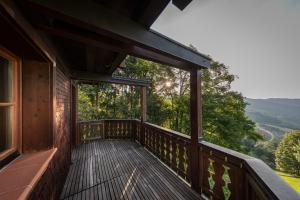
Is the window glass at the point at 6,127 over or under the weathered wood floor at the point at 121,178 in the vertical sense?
over

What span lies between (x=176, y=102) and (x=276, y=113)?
80087mm

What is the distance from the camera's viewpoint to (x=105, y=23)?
1487 mm

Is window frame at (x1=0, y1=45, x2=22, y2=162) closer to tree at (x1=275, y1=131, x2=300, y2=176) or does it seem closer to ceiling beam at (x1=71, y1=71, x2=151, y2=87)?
ceiling beam at (x1=71, y1=71, x2=151, y2=87)

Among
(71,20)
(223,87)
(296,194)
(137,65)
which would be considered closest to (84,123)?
(71,20)

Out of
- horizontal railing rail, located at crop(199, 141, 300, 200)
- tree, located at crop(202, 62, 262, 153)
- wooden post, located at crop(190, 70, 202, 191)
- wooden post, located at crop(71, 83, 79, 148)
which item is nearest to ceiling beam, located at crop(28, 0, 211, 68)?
wooden post, located at crop(190, 70, 202, 191)

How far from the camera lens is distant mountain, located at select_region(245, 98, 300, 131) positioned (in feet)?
203

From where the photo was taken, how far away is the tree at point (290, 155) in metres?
24.1

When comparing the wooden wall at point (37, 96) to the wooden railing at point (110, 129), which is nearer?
the wooden wall at point (37, 96)

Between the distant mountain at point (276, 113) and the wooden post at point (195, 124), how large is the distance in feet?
206

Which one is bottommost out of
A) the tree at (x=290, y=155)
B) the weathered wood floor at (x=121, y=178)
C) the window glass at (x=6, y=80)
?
the tree at (x=290, y=155)

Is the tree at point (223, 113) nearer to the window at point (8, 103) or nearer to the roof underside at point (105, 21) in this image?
the roof underside at point (105, 21)

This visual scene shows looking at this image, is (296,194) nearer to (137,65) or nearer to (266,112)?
(137,65)

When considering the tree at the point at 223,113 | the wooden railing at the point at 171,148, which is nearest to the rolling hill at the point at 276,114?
the tree at the point at 223,113

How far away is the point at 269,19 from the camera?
6785 millimetres
